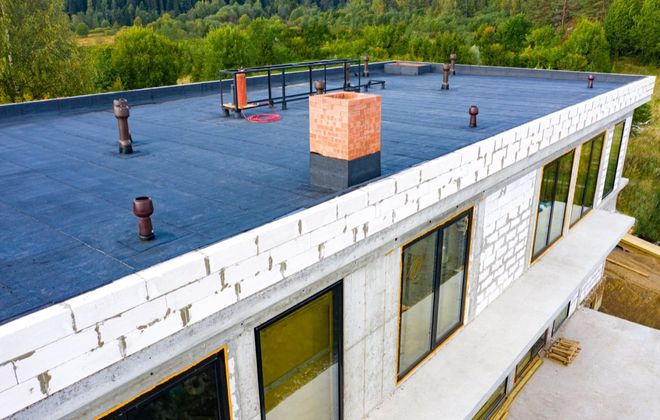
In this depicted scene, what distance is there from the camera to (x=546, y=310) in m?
11.6

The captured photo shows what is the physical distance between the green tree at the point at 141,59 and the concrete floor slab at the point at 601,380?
33805mm

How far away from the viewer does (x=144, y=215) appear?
5773 mm

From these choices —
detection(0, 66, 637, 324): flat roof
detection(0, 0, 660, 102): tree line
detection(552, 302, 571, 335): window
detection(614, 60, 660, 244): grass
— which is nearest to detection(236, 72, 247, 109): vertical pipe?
detection(0, 66, 637, 324): flat roof

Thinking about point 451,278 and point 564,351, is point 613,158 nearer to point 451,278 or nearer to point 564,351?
point 564,351

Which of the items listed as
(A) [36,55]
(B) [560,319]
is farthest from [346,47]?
(B) [560,319]

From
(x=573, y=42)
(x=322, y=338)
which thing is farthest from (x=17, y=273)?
(x=573, y=42)

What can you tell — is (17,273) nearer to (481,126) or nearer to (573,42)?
(481,126)

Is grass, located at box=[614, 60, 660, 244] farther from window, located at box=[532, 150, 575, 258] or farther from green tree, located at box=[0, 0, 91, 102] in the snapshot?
green tree, located at box=[0, 0, 91, 102]

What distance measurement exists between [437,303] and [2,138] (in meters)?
9.84

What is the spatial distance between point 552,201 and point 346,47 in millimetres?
52752

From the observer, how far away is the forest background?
3192 cm

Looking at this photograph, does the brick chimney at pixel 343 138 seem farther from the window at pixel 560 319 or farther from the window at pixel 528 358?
the window at pixel 560 319

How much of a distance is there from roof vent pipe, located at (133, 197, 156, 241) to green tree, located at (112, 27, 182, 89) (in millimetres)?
36794

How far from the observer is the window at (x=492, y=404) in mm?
13606
